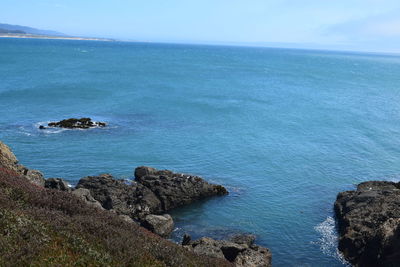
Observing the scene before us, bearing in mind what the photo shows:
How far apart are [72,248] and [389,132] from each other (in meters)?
72.8

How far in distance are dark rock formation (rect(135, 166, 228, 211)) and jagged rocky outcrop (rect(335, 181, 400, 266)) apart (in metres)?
13.1

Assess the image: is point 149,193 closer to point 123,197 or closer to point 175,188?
point 123,197

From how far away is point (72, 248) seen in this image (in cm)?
1688

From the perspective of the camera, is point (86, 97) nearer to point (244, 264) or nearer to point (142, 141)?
point (142, 141)

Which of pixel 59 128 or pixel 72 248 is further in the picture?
pixel 59 128

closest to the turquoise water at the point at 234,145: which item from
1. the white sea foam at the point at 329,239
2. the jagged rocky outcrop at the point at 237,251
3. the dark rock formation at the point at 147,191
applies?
the white sea foam at the point at 329,239

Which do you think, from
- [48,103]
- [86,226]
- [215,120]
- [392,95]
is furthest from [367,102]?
[86,226]

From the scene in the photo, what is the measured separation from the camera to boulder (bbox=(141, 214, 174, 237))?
34.0 metres

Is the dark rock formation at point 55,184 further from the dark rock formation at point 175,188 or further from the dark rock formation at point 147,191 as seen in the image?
the dark rock formation at point 175,188

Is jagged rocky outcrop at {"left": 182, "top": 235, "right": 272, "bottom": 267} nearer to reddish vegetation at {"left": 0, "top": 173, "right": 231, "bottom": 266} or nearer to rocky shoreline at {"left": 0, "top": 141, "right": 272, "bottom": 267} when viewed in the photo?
rocky shoreline at {"left": 0, "top": 141, "right": 272, "bottom": 267}

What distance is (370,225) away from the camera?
35188 millimetres

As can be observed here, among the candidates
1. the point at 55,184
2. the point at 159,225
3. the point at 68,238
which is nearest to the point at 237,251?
the point at 159,225

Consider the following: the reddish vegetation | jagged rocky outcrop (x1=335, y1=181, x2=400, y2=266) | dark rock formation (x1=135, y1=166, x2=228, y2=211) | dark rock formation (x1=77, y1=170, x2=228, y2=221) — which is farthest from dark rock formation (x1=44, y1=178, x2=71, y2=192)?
jagged rocky outcrop (x1=335, y1=181, x2=400, y2=266)

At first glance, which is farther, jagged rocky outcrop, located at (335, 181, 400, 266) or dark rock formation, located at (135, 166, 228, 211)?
dark rock formation, located at (135, 166, 228, 211)
